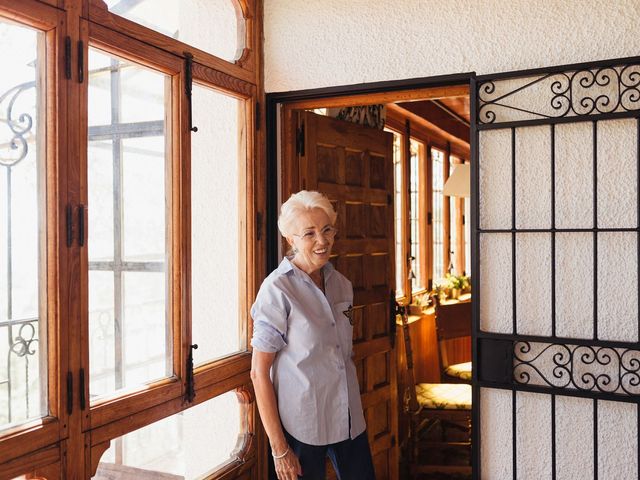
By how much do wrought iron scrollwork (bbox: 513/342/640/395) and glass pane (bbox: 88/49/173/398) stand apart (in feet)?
4.75

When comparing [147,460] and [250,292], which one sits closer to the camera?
[147,460]

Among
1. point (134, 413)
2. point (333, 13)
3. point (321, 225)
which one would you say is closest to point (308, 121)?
point (333, 13)

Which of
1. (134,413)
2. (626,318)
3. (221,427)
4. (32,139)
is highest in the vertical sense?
(32,139)

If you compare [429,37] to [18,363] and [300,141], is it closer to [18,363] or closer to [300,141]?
[300,141]

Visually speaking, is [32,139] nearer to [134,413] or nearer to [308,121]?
[134,413]

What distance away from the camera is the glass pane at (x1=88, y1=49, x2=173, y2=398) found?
2170 mm

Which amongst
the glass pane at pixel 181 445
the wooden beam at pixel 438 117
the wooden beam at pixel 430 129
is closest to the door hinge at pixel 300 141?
the glass pane at pixel 181 445

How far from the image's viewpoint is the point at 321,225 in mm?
2260

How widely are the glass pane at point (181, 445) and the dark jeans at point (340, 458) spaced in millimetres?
667

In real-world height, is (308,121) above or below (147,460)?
above

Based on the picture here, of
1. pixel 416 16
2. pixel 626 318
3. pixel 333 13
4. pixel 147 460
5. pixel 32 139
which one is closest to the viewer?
pixel 32 139

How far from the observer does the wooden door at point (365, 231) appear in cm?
327

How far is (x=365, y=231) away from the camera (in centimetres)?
364

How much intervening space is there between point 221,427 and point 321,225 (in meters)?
1.46
